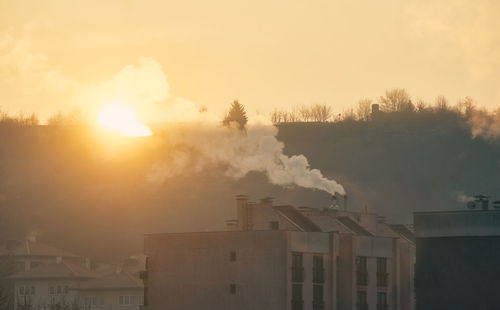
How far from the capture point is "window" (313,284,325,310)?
119000 mm

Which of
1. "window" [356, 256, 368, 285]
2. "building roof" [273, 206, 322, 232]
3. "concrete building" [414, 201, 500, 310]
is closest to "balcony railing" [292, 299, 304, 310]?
"building roof" [273, 206, 322, 232]

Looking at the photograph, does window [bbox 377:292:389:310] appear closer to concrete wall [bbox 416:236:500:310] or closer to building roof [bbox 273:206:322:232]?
building roof [bbox 273:206:322:232]

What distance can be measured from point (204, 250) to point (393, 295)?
1659cm

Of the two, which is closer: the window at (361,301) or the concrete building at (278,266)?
the concrete building at (278,266)

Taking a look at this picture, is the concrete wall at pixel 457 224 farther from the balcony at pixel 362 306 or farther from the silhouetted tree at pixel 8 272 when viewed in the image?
the silhouetted tree at pixel 8 272

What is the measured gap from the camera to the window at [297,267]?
384ft

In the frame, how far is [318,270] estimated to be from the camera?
119750 mm

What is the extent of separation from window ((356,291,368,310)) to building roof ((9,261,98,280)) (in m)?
65.7

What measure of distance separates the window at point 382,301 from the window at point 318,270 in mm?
6152

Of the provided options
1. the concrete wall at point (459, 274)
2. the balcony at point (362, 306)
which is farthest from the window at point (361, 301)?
the concrete wall at point (459, 274)

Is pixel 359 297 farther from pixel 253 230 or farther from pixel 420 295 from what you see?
pixel 420 295

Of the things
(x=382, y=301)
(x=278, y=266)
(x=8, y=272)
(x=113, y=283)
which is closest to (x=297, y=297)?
(x=278, y=266)

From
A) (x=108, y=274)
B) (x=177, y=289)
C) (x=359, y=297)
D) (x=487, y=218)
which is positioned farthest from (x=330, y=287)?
(x=108, y=274)

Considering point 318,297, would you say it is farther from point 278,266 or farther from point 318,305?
point 278,266
